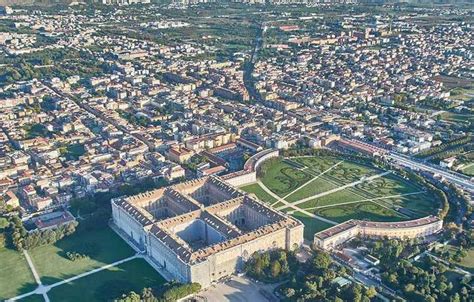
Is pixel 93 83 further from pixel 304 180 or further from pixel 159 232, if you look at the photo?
pixel 159 232

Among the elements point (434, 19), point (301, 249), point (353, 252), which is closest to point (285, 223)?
point (301, 249)

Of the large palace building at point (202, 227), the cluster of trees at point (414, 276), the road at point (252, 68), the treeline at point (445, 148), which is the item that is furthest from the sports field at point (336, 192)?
the road at point (252, 68)

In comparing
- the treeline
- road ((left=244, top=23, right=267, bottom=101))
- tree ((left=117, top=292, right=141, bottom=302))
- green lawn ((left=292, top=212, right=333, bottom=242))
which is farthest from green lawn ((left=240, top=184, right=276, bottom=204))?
road ((left=244, top=23, right=267, bottom=101))

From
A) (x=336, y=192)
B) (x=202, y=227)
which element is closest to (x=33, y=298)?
(x=202, y=227)

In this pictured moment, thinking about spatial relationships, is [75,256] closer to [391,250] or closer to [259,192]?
[259,192]

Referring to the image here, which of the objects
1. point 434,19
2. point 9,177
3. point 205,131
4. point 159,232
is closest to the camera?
point 159,232

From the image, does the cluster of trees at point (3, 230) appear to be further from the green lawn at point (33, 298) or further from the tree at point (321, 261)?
the tree at point (321, 261)
